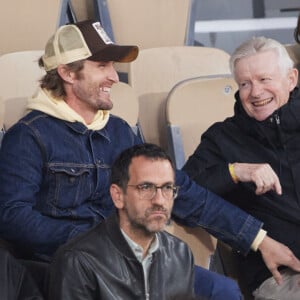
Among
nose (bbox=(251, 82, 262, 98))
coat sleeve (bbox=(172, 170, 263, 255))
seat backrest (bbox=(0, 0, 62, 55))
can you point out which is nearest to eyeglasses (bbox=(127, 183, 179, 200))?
coat sleeve (bbox=(172, 170, 263, 255))

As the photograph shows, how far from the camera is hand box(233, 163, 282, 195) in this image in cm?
275

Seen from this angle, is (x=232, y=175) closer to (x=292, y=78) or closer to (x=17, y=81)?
(x=292, y=78)

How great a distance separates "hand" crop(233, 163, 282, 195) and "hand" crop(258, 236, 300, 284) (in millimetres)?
157

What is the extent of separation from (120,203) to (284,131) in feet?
2.84

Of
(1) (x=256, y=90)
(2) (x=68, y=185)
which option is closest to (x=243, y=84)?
(1) (x=256, y=90)

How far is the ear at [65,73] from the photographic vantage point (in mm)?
2766

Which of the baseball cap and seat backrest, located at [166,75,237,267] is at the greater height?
the baseball cap

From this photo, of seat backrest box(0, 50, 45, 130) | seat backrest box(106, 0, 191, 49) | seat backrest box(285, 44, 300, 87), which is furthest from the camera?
seat backrest box(106, 0, 191, 49)

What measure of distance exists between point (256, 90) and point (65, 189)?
742mm

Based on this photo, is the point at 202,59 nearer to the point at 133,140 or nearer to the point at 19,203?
the point at 133,140

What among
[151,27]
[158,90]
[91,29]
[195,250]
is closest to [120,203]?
[195,250]

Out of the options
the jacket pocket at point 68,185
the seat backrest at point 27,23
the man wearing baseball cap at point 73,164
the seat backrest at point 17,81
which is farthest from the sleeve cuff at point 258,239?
the seat backrest at point 27,23

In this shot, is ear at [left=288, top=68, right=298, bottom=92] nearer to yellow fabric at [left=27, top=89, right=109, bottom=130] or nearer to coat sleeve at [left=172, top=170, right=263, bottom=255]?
coat sleeve at [left=172, top=170, right=263, bottom=255]

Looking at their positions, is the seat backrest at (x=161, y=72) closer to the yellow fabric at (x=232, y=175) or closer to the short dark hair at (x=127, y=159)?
the yellow fabric at (x=232, y=175)
